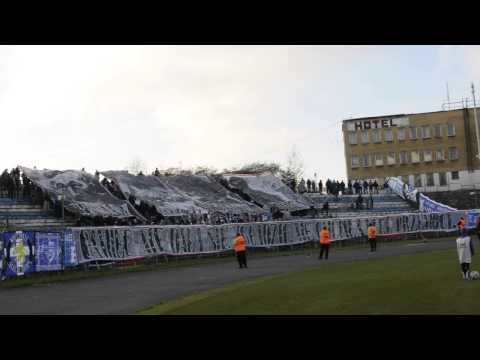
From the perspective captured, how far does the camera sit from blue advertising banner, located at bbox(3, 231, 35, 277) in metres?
28.2

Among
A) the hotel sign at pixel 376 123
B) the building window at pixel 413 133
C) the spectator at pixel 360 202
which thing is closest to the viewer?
the spectator at pixel 360 202

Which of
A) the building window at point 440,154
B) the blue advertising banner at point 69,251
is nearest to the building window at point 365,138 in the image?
the building window at point 440,154

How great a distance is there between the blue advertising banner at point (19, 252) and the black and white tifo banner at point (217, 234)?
3262mm

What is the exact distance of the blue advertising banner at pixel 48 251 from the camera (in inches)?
1187

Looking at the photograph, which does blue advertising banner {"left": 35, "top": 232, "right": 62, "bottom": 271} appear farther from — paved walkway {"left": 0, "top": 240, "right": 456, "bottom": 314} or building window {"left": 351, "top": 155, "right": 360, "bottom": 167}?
building window {"left": 351, "top": 155, "right": 360, "bottom": 167}

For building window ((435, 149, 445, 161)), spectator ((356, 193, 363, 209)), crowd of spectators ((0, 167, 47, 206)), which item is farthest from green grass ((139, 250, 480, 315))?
building window ((435, 149, 445, 161))

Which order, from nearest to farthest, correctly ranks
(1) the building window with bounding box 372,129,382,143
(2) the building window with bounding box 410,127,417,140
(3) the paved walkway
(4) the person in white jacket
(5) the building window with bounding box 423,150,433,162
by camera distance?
(3) the paved walkway → (4) the person in white jacket → (5) the building window with bounding box 423,150,433,162 → (2) the building window with bounding box 410,127,417,140 → (1) the building window with bounding box 372,129,382,143

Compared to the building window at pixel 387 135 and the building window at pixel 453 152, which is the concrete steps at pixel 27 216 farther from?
the building window at pixel 453 152

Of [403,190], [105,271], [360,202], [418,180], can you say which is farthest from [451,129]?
[105,271]

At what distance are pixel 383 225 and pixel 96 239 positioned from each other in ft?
91.2

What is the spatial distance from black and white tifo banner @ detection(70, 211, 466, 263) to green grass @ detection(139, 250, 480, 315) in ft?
40.4

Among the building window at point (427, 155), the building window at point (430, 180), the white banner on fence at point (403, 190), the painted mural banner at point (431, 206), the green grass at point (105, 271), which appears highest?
the building window at point (427, 155)
